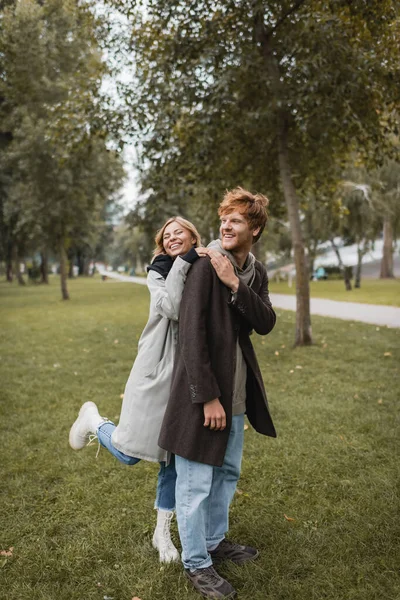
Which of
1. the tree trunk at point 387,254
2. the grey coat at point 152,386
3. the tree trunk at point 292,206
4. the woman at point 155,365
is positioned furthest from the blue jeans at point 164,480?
the tree trunk at point 387,254

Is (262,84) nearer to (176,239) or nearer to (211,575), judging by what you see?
(176,239)

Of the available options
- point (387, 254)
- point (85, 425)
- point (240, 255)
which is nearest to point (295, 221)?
point (85, 425)

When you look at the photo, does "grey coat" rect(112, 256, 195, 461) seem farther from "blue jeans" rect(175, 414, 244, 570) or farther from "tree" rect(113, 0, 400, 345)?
"tree" rect(113, 0, 400, 345)

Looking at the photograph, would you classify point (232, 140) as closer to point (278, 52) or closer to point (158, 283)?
point (278, 52)

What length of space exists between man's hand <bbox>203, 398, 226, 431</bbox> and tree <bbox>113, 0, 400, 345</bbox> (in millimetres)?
6280

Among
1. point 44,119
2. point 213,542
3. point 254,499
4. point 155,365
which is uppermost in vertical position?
point 44,119

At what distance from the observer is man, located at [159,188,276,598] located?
8.41ft

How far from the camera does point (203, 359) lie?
254 cm

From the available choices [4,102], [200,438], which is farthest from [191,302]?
[4,102]

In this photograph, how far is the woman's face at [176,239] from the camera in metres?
2.87

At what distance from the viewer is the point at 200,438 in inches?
103

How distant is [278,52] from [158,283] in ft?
25.3

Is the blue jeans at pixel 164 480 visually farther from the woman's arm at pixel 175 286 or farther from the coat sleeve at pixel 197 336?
the woman's arm at pixel 175 286

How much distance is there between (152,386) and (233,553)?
1135 millimetres
